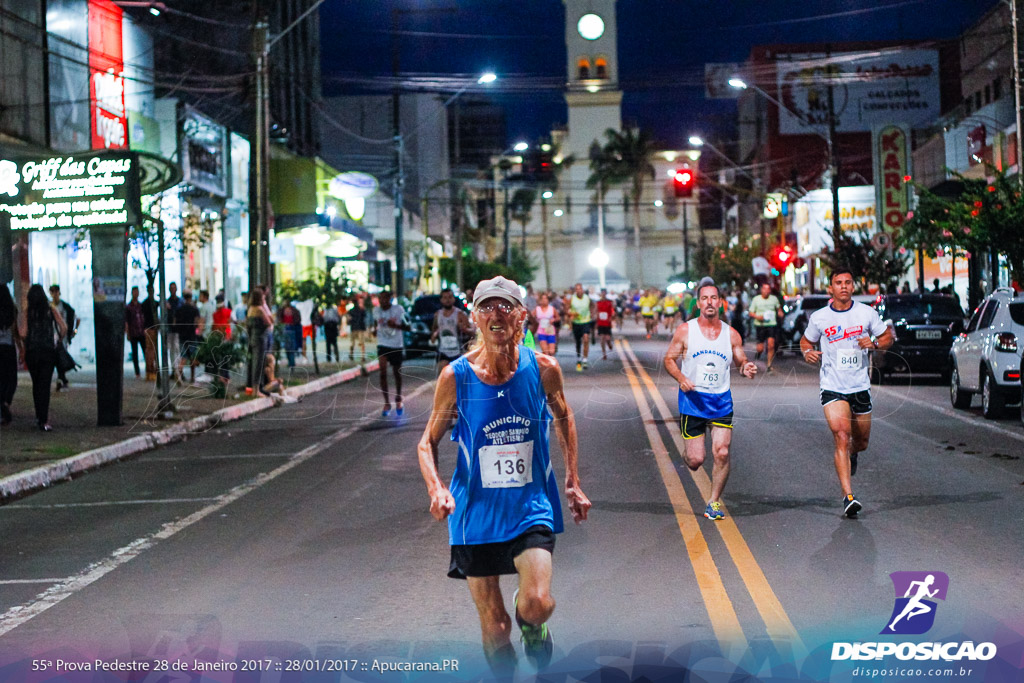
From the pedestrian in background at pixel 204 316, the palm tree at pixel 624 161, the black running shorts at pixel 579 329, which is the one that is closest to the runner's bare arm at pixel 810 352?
the pedestrian in background at pixel 204 316

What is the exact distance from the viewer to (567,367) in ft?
100

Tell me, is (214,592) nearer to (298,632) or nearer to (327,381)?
(298,632)

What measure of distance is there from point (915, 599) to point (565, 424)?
273 centimetres

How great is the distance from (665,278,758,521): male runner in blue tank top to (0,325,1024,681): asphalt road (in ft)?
2.00

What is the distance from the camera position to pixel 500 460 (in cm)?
500

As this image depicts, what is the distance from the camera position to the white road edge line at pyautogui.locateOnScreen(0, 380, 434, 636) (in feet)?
23.5

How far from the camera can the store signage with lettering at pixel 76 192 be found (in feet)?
54.7

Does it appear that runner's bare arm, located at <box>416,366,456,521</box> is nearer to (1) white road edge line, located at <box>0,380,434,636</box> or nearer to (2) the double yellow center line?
(2) the double yellow center line

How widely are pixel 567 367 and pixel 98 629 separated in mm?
24024

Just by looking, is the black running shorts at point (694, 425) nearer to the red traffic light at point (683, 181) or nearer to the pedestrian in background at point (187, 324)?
the pedestrian in background at point (187, 324)

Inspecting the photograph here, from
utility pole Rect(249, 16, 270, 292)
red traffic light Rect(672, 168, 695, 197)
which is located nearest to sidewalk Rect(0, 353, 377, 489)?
utility pole Rect(249, 16, 270, 292)

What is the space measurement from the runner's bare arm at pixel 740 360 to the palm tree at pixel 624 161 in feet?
309

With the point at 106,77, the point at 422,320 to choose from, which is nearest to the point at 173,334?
the point at 106,77

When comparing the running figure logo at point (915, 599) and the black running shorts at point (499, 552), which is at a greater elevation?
the black running shorts at point (499, 552)
